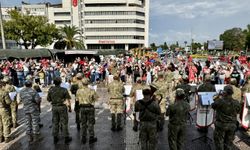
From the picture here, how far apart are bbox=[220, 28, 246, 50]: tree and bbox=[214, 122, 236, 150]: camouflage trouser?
103 metres

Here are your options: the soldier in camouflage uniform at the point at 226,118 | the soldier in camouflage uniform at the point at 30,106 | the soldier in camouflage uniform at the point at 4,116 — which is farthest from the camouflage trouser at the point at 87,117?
the soldier in camouflage uniform at the point at 226,118

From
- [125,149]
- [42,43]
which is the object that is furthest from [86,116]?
[42,43]

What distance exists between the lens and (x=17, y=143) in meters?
7.71

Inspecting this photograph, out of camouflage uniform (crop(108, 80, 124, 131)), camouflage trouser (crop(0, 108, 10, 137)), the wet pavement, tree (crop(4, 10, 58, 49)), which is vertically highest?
tree (crop(4, 10, 58, 49))

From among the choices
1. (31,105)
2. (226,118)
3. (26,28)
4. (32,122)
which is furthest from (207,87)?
(26,28)

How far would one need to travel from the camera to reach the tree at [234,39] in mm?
102250

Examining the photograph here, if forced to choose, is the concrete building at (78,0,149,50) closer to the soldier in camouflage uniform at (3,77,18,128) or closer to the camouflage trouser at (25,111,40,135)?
the soldier in camouflage uniform at (3,77,18,128)

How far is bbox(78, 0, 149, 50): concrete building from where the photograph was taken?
8988cm

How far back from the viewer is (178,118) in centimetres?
592

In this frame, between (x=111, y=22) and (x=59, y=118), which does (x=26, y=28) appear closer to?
(x=59, y=118)

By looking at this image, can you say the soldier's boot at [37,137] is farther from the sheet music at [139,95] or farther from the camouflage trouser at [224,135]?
the camouflage trouser at [224,135]

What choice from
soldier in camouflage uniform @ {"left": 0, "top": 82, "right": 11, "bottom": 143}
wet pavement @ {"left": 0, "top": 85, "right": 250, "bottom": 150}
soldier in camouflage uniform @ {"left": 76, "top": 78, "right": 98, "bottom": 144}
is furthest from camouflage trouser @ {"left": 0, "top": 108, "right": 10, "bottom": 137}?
soldier in camouflage uniform @ {"left": 76, "top": 78, "right": 98, "bottom": 144}

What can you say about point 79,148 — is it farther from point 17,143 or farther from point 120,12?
point 120,12

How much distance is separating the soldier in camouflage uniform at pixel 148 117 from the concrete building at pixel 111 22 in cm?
8613
